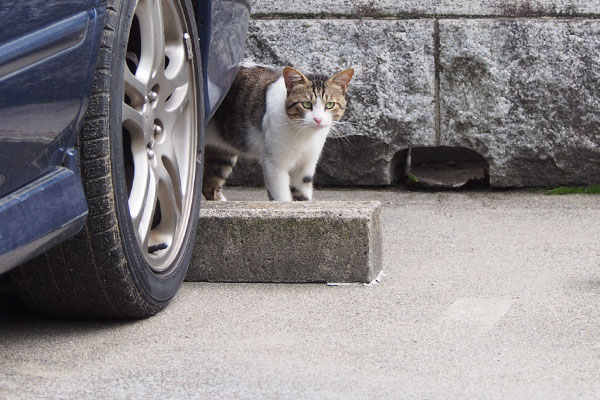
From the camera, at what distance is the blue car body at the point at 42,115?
1.92 metres

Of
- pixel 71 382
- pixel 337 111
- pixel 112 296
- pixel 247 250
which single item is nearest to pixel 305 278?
pixel 247 250

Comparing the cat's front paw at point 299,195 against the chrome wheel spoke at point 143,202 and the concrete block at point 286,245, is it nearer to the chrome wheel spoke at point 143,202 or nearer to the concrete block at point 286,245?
the concrete block at point 286,245

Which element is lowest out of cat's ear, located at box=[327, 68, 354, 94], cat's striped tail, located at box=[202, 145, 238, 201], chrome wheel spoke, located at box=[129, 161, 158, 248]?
cat's striped tail, located at box=[202, 145, 238, 201]

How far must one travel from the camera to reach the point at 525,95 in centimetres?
488

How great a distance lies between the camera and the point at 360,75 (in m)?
4.99

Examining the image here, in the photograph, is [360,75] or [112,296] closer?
[112,296]

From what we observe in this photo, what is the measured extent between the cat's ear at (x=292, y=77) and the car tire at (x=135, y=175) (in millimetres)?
1386

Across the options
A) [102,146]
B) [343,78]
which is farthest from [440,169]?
[102,146]

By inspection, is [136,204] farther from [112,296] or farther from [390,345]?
[390,345]

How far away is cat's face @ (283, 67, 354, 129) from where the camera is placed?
14.8 feet

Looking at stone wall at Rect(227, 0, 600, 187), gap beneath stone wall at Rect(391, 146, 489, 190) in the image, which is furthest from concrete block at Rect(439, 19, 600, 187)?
gap beneath stone wall at Rect(391, 146, 489, 190)

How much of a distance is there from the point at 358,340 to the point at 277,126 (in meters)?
2.19

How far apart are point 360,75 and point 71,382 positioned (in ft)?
10.2

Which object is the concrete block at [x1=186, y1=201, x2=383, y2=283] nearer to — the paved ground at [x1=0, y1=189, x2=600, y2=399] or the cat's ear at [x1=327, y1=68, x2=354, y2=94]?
the paved ground at [x1=0, y1=189, x2=600, y2=399]
